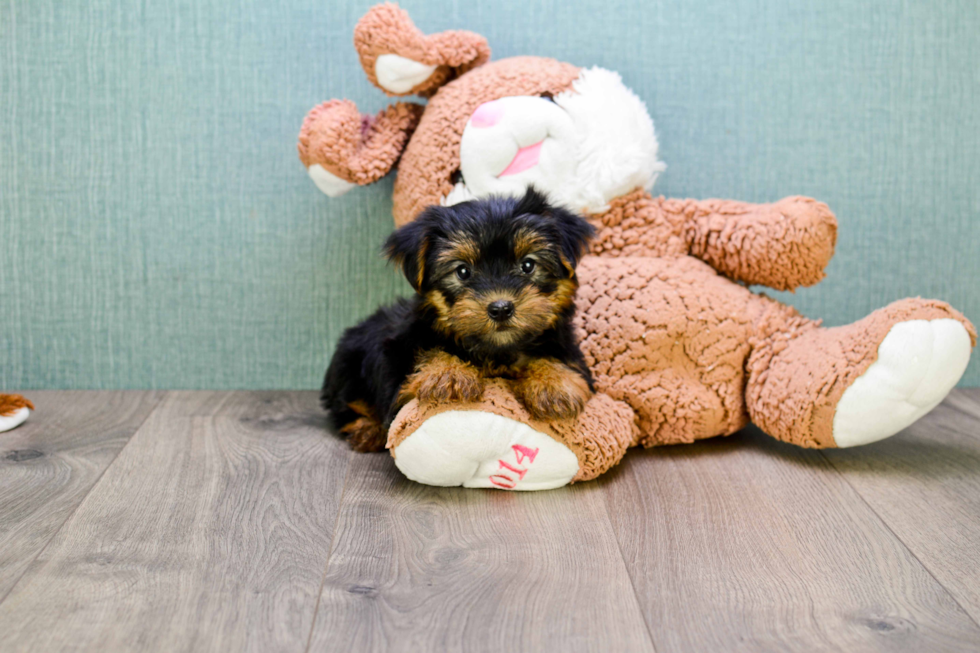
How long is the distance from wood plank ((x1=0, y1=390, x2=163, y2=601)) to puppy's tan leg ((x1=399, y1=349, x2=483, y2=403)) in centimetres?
88

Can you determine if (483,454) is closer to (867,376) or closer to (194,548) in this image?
(194,548)

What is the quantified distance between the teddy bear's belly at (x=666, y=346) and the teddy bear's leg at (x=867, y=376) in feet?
0.40

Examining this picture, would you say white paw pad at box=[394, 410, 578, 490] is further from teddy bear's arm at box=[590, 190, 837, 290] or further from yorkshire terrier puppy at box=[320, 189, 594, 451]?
teddy bear's arm at box=[590, 190, 837, 290]

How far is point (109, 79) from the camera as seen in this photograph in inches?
109

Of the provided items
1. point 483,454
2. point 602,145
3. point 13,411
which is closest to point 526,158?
point 602,145

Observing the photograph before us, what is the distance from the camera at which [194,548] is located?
1.77 meters

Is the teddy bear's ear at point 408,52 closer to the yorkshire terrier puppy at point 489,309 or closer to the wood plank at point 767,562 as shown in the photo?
the yorkshire terrier puppy at point 489,309

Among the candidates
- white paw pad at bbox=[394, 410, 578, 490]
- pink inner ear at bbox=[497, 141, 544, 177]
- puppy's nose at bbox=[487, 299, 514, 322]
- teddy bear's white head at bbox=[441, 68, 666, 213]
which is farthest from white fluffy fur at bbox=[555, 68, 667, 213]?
white paw pad at bbox=[394, 410, 578, 490]

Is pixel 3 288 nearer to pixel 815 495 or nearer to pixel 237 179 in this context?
pixel 237 179

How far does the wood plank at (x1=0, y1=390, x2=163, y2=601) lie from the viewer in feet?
5.97

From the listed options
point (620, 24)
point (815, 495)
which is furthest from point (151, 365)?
point (815, 495)

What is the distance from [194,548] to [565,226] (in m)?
1.13

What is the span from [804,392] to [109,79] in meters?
2.43

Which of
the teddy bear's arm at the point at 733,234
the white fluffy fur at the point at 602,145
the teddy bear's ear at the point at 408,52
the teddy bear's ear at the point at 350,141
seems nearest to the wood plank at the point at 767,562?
the teddy bear's arm at the point at 733,234
